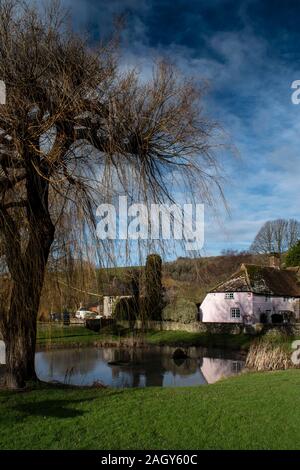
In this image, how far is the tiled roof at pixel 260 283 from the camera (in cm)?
3469

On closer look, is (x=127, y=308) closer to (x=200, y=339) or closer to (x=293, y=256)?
(x=200, y=339)

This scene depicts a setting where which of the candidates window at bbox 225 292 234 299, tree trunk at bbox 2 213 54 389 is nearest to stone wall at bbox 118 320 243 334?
window at bbox 225 292 234 299

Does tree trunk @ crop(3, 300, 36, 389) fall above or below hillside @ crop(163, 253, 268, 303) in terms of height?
below

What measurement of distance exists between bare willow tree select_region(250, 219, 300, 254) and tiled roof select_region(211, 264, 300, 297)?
10.3m

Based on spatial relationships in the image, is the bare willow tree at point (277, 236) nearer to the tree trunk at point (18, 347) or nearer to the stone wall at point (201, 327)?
the stone wall at point (201, 327)

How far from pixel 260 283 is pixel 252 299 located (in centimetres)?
192

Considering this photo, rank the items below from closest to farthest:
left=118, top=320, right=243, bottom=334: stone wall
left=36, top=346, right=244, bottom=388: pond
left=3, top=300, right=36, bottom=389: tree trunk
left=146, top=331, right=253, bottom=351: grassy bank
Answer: left=3, top=300, right=36, bottom=389: tree trunk, left=36, top=346, right=244, bottom=388: pond, left=146, top=331, right=253, bottom=351: grassy bank, left=118, top=320, right=243, bottom=334: stone wall

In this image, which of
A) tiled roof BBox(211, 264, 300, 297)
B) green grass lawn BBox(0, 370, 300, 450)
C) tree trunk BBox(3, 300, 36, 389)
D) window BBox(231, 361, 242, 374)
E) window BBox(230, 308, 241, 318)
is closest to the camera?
green grass lawn BBox(0, 370, 300, 450)

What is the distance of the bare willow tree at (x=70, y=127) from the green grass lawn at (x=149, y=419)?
1.85 m

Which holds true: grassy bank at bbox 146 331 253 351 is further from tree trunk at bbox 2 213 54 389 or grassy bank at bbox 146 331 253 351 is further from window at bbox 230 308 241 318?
tree trunk at bbox 2 213 54 389

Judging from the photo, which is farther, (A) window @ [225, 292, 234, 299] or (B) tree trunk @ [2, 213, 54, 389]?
(A) window @ [225, 292, 234, 299]

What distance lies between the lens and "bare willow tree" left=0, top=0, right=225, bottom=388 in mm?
7098
